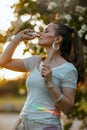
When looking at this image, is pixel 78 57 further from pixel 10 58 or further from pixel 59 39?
pixel 10 58

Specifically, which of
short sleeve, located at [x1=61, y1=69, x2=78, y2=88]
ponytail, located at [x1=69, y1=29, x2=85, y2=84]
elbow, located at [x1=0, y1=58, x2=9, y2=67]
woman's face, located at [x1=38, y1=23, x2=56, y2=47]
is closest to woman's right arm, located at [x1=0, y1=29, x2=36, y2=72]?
elbow, located at [x1=0, y1=58, x2=9, y2=67]

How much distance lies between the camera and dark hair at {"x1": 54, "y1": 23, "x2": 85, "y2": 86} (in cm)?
634

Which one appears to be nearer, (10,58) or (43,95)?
(43,95)

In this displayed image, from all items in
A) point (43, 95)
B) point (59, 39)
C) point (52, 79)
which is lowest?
point (43, 95)

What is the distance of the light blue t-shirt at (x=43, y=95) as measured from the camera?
237 inches

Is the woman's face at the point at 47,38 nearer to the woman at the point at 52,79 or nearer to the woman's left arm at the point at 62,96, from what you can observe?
the woman at the point at 52,79

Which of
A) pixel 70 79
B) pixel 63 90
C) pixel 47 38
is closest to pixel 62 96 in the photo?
pixel 63 90

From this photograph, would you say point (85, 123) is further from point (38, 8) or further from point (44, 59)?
point (44, 59)

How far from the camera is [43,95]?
6.06 meters

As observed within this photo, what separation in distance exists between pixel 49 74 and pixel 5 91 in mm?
38635

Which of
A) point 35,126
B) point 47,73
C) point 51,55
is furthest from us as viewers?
point 51,55

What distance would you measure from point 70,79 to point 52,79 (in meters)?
0.16

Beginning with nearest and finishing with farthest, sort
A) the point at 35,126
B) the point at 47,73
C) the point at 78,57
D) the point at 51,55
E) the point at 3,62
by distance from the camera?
the point at 47,73 → the point at 35,126 → the point at 51,55 → the point at 78,57 → the point at 3,62

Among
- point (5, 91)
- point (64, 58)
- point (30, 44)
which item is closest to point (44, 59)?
point (64, 58)
